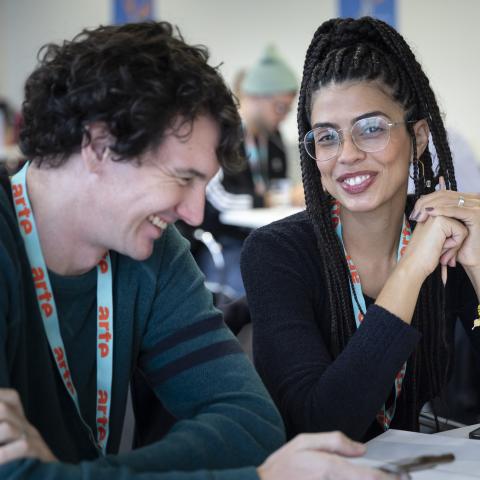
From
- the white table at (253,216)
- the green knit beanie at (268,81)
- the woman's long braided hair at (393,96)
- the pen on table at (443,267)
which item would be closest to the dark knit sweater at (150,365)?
the woman's long braided hair at (393,96)

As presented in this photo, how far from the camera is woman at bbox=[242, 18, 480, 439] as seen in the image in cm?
179

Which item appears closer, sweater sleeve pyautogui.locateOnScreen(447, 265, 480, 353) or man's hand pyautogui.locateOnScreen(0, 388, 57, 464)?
man's hand pyautogui.locateOnScreen(0, 388, 57, 464)

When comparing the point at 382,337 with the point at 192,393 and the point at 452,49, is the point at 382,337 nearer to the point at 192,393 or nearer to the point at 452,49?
the point at 192,393

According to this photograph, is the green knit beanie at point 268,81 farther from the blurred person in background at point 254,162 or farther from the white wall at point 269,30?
the white wall at point 269,30

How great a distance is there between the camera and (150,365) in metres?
1.54

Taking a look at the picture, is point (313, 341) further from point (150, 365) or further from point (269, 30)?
point (269, 30)

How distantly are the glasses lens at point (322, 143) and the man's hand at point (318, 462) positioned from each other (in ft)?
2.90

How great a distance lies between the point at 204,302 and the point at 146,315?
0.12 m

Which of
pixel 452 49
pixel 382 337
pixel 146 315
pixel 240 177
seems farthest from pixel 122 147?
pixel 452 49

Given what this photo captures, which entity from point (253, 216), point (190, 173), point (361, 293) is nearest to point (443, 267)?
point (361, 293)

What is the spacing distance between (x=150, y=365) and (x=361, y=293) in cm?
59

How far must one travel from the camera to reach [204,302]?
1.55 m

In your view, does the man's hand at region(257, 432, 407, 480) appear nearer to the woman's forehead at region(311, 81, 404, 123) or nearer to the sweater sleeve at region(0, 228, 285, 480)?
the sweater sleeve at region(0, 228, 285, 480)

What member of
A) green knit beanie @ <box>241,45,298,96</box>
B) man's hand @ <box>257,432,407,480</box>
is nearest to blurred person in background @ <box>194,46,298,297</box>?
green knit beanie @ <box>241,45,298,96</box>
